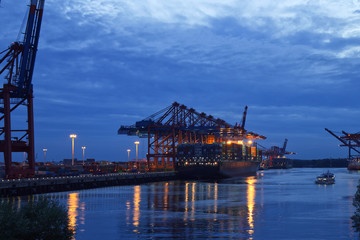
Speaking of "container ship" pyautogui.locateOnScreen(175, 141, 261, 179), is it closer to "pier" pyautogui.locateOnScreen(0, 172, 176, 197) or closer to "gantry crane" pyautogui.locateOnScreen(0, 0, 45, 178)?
"pier" pyautogui.locateOnScreen(0, 172, 176, 197)

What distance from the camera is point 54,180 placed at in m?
85.1

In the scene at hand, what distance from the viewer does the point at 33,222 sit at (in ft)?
80.0

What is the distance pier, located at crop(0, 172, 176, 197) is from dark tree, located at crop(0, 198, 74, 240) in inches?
1816

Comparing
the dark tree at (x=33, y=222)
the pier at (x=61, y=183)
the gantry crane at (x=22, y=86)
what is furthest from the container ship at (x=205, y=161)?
the dark tree at (x=33, y=222)

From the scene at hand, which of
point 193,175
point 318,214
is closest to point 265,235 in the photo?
point 318,214

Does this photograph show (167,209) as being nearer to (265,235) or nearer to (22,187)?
(265,235)

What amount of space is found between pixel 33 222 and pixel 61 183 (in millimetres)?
64920

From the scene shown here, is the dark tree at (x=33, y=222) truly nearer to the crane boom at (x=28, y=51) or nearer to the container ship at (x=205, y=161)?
the crane boom at (x=28, y=51)

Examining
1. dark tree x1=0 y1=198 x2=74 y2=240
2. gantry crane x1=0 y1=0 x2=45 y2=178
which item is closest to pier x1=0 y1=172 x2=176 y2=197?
gantry crane x1=0 y1=0 x2=45 y2=178

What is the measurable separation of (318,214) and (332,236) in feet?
49.8

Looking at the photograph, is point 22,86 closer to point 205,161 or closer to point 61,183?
point 61,183

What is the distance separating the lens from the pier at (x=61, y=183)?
6976cm

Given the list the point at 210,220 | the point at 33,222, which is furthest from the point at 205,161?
the point at 33,222

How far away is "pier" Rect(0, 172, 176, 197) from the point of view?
229 ft
